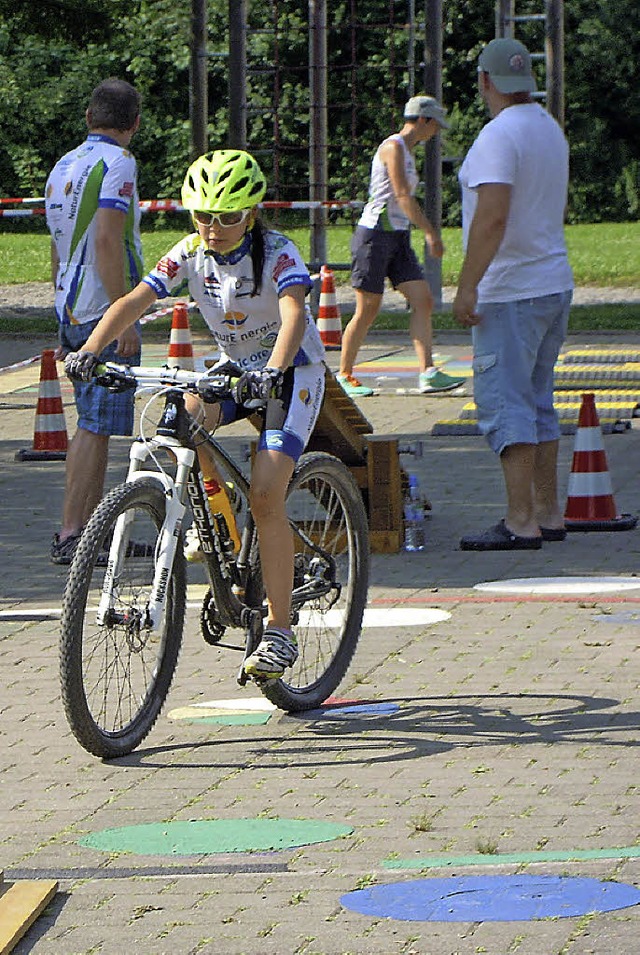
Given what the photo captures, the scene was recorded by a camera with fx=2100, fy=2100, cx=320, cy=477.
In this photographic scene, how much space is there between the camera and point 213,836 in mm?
5254

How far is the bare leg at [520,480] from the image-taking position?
30.5 feet

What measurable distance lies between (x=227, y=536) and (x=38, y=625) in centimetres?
184

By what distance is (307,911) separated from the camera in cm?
461

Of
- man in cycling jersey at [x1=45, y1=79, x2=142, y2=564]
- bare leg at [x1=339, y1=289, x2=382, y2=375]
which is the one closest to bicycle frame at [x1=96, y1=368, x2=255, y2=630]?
man in cycling jersey at [x1=45, y1=79, x2=142, y2=564]

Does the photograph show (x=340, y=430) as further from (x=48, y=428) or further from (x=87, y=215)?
(x=48, y=428)

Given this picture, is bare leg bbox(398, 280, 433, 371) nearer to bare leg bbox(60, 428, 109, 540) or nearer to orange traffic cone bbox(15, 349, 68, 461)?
orange traffic cone bbox(15, 349, 68, 461)

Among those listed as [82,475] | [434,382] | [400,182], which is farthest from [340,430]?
[434,382]

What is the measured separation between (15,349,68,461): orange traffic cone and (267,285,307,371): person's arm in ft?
20.8

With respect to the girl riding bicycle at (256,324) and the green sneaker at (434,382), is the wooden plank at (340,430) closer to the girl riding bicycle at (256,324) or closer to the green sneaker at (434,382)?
the girl riding bicycle at (256,324)

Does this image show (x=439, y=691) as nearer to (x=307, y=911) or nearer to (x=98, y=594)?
(x=98, y=594)

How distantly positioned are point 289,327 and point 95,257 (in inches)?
127

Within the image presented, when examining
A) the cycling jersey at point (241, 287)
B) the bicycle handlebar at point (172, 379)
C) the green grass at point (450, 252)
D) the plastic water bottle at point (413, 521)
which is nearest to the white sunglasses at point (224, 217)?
the cycling jersey at point (241, 287)

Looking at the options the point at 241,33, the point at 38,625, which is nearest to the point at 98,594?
the point at 38,625

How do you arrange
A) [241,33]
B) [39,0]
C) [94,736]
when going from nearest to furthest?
[94,736] → [241,33] → [39,0]
